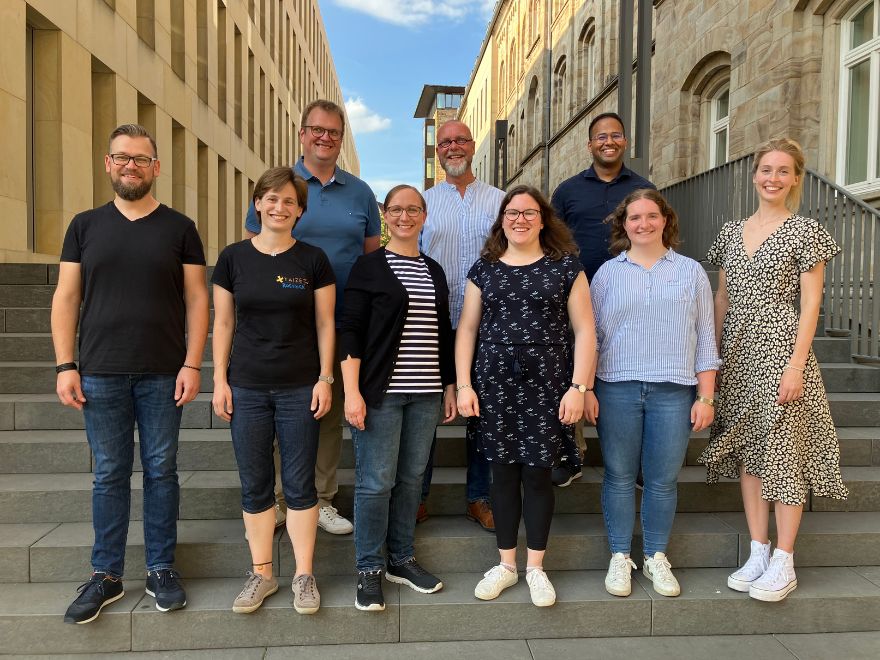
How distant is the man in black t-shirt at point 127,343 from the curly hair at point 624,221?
2.18 m

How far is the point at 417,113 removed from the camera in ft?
293

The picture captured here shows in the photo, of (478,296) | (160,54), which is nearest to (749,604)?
(478,296)

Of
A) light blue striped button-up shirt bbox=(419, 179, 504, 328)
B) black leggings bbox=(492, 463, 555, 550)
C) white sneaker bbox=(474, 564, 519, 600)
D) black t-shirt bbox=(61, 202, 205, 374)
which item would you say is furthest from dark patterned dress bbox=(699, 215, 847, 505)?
black t-shirt bbox=(61, 202, 205, 374)

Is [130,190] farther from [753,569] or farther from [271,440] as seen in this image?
[753,569]

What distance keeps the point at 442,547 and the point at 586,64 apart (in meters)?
20.4

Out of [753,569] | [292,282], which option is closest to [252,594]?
[292,282]

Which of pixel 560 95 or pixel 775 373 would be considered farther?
pixel 560 95

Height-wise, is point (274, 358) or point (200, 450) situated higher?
point (274, 358)

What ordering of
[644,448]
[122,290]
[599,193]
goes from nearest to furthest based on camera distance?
[122,290]
[644,448]
[599,193]

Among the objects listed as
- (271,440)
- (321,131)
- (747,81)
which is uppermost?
(747,81)

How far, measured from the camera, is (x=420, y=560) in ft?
12.0

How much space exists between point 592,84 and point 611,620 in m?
19.5

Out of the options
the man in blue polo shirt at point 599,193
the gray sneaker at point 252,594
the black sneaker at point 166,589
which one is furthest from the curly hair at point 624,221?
the black sneaker at point 166,589

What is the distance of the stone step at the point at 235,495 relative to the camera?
12.6ft
